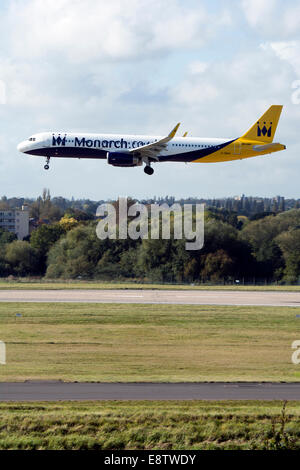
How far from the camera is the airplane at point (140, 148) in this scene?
64.9 meters

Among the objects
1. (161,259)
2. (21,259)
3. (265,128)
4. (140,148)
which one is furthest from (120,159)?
(21,259)

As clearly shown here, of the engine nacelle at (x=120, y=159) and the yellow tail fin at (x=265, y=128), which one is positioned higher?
the yellow tail fin at (x=265, y=128)

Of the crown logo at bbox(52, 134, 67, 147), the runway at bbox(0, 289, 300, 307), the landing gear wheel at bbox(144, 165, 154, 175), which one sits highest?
the crown logo at bbox(52, 134, 67, 147)

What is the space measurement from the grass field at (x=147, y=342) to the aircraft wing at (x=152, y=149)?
14.3 meters

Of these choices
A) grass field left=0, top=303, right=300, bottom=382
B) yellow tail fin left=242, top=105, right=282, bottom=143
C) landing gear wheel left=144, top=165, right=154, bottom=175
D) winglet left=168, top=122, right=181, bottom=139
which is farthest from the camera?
yellow tail fin left=242, top=105, right=282, bottom=143

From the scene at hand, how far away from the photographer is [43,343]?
51.2m

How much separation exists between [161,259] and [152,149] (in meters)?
63.7

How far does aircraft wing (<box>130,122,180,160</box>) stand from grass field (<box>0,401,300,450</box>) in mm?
37635

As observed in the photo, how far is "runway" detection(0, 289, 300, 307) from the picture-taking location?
7531 centimetres

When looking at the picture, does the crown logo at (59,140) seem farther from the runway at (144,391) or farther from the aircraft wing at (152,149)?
the runway at (144,391)

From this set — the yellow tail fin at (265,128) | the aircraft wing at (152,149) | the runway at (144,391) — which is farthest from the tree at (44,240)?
the runway at (144,391)

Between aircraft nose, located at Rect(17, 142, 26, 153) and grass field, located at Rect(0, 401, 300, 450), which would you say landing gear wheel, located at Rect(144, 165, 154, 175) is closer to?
aircraft nose, located at Rect(17, 142, 26, 153)

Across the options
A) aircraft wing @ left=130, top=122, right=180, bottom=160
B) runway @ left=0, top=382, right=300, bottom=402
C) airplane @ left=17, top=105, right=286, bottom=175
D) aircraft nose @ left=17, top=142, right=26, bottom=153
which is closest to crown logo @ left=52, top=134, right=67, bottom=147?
airplane @ left=17, top=105, right=286, bottom=175
